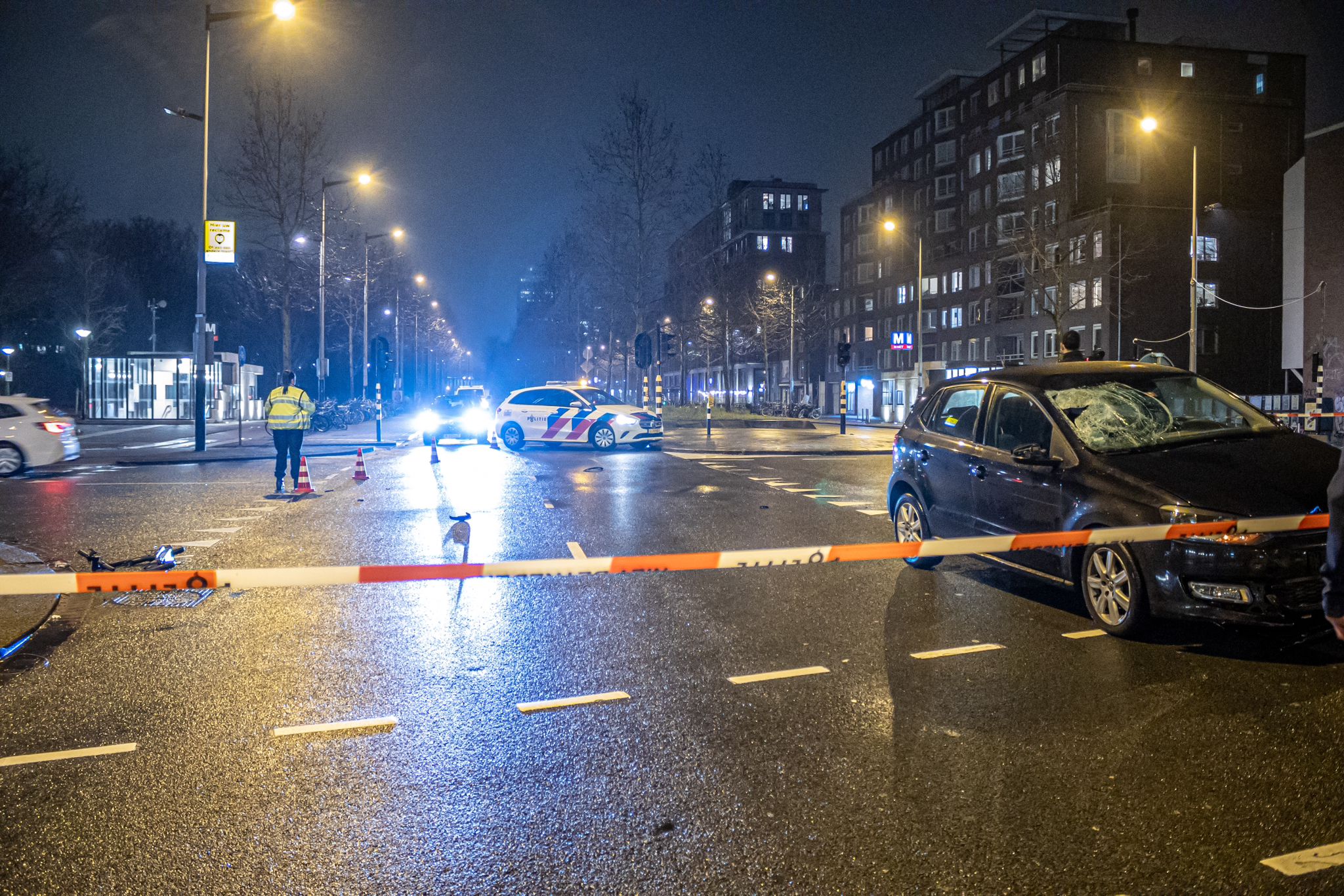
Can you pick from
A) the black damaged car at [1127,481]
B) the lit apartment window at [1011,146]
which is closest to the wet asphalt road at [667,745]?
the black damaged car at [1127,481]

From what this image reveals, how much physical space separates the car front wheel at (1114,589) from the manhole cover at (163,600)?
6378 millimetres

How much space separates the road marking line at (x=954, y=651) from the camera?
238 inches

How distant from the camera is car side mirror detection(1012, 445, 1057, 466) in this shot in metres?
6.96

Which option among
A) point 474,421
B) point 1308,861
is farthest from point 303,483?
point 474,421

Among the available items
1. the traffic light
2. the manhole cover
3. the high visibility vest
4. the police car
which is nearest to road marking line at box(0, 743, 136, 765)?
the manhole cover

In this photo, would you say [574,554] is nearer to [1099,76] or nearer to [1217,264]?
[1217,264]

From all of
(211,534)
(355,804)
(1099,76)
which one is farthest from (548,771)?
(1099,76)

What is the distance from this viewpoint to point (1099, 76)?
61.0 metres

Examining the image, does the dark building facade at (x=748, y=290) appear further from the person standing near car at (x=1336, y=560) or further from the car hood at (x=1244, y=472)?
the person standing near car at (x=1336, y=560)

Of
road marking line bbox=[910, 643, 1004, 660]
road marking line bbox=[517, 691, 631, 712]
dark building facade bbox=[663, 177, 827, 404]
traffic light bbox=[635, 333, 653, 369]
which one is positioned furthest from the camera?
dark building facade bbox=[663, 177, 827, 404]

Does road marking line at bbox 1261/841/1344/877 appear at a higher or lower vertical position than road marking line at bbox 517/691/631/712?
higher

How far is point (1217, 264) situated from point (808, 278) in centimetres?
3377

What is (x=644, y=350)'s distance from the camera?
114 feet

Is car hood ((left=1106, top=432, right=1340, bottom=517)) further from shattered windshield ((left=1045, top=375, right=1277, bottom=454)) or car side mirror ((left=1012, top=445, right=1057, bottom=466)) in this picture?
car side mirror ((left=1012, top=445, right=1057, bottom=466))
